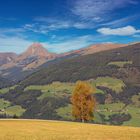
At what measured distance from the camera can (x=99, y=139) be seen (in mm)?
49219

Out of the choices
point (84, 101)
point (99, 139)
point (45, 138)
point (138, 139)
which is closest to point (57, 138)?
point (45, 138)

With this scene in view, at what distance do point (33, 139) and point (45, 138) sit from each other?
2.55 metres

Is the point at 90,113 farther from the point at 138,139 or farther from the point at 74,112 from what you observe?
the point at 138,139

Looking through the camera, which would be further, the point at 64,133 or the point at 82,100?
the point at 82,100

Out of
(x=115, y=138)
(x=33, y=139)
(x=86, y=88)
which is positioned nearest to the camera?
(x=33, y=139)

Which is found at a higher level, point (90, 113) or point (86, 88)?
point (86, 88)

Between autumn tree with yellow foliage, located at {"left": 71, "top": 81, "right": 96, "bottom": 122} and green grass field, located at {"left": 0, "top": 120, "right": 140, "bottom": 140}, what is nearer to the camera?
green grass field, located at {"left": 0, "top": 120, "right": 140, "bottom": 140}

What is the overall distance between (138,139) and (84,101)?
204ft

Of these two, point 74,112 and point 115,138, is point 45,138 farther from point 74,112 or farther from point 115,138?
point 74,112

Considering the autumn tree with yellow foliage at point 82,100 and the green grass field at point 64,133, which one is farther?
the autumn tree with yellow foliage at point 82,100

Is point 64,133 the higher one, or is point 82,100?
point 82,100

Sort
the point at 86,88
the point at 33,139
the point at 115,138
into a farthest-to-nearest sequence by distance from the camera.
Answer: the point at 86,88
the point at 115,138
the point at 33,139

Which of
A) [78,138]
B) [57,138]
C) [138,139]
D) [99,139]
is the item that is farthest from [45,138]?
[138,139]

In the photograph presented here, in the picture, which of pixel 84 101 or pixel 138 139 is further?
pixel 84 101
